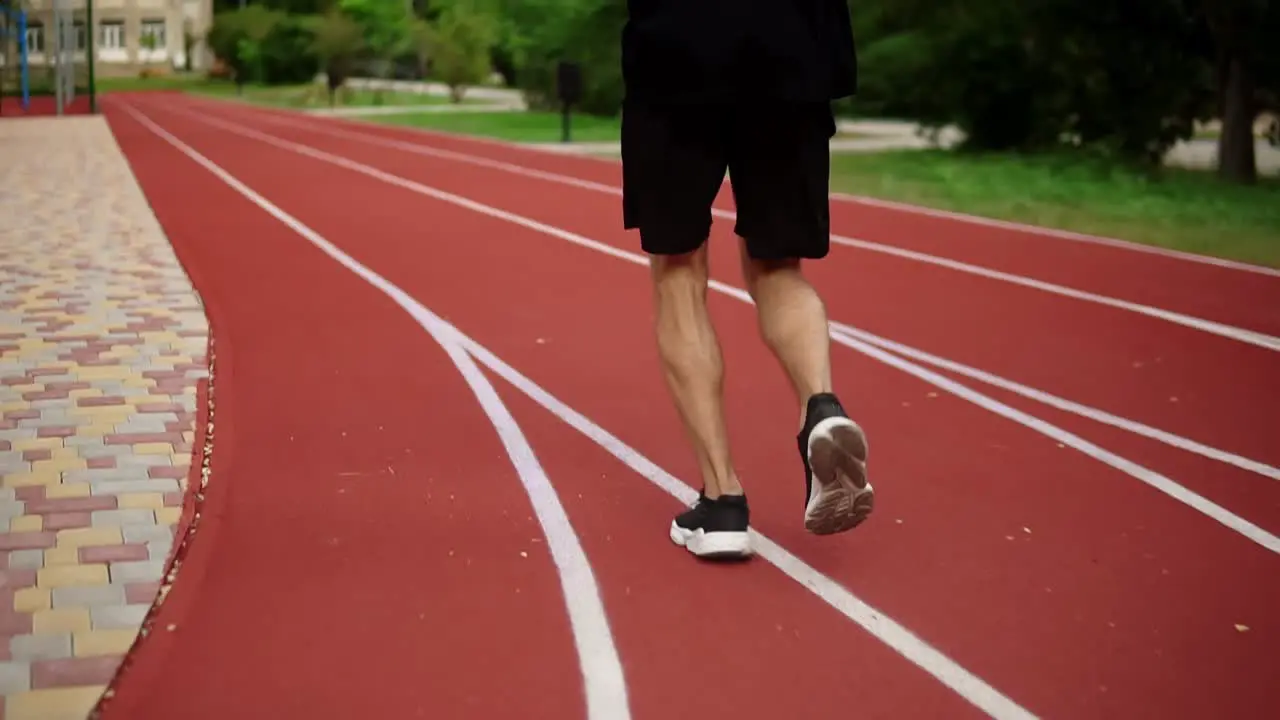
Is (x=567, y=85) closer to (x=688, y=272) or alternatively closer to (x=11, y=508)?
(x=11, y=508)

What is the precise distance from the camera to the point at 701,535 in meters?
4.62

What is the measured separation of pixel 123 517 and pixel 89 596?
2.56ft

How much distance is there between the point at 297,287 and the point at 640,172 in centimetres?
636

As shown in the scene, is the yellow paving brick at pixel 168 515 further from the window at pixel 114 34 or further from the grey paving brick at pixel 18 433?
the window at pixel 114 34

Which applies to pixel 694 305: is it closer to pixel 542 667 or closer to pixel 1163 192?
pixel 542 667

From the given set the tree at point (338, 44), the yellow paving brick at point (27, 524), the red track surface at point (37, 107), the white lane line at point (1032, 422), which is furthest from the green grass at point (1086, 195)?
the tree at point (338, 44)

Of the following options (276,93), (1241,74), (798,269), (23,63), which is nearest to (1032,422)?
(798,269)

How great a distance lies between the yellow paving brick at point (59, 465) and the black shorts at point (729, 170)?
8.04 feet

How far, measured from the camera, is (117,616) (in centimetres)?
422

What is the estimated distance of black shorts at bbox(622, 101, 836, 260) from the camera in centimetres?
435

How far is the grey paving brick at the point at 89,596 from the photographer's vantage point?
432 cm

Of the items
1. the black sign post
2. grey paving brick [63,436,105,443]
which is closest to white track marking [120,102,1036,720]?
grey paving brick [63,436,105,443]

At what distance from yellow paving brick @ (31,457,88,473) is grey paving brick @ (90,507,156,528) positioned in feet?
2.03

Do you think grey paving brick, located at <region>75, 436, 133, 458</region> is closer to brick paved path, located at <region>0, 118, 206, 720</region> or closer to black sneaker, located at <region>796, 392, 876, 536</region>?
brick paved path, located at <region>0, 118, 206, 720</region>
